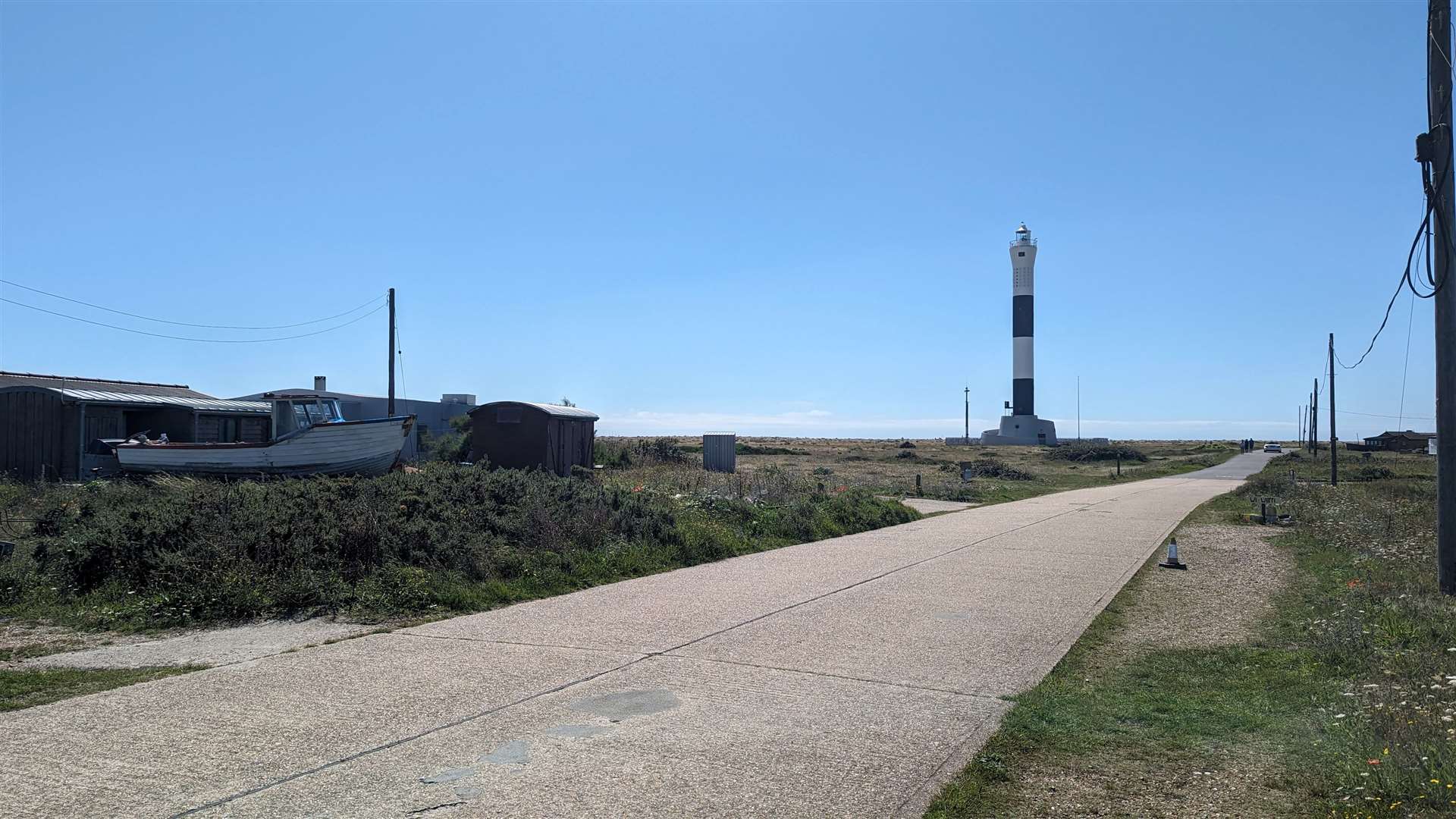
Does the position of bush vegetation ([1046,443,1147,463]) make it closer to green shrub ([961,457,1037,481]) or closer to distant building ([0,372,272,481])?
→ green shrub ([961,457,1037,481])

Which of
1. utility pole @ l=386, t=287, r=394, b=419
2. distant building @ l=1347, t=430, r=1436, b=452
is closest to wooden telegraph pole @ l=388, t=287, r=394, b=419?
utility pole @ l=386, t=287, r=394, b=419


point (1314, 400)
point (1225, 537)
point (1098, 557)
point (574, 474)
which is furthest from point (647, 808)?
point (1314, 400)

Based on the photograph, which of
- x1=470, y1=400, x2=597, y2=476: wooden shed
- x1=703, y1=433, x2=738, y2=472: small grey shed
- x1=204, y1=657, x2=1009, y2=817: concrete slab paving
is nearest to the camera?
x1=204, y1=657, x2=1009, y2=817: concrete slab paving

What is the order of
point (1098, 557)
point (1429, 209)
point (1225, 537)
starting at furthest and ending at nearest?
point (1225, 537), point (1098, 557), point (1429, 209)

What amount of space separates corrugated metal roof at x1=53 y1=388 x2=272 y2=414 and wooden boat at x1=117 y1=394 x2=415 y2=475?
165 cm

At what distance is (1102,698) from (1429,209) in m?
7.15

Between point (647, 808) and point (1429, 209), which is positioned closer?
point (647, 808)

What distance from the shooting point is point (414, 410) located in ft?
149

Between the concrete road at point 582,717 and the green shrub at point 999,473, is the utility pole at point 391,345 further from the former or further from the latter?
the concrete road at point 582,717

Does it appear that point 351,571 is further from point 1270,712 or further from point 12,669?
point 1270,712

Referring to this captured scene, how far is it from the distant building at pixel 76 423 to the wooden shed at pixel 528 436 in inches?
291

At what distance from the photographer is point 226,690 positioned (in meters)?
6.62

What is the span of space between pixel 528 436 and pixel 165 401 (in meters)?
10.0

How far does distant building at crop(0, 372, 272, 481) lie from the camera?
25.4m
